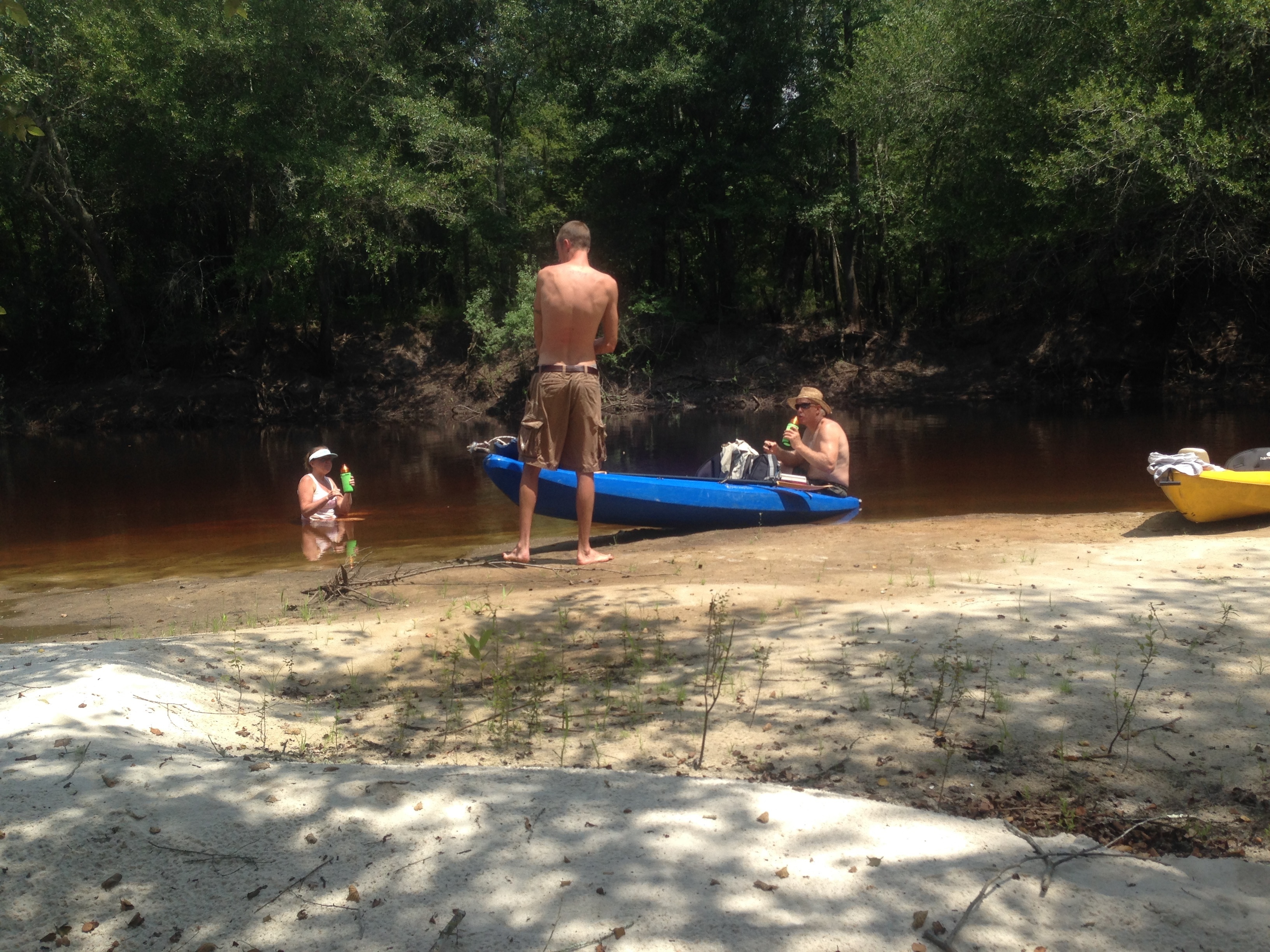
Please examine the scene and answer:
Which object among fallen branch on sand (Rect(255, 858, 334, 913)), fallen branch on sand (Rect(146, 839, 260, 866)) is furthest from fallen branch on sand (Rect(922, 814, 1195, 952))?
fallen branch on sand (Rect(146, 839, 260, 866))

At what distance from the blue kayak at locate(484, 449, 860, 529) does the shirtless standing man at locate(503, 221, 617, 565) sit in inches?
46.5

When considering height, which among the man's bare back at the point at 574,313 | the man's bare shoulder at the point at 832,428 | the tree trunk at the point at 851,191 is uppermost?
the tree trunk at the point at 851,191

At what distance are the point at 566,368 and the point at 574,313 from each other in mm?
371

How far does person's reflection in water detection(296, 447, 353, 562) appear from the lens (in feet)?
34.4

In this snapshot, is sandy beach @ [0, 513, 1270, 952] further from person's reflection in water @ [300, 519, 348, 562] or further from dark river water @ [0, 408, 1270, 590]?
dark river water @ [0, 408, 1270, 590]

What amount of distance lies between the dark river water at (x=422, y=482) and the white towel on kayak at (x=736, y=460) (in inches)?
68.1

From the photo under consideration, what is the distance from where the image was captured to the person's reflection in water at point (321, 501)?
34.4 feet

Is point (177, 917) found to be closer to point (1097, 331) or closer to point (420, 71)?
point (1097, 331)

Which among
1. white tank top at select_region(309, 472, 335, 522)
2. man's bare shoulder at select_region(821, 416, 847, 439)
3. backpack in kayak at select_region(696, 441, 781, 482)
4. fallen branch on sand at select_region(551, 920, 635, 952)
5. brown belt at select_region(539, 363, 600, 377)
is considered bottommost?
fallen branch on sand at select_region(551, 920, 635, 952)

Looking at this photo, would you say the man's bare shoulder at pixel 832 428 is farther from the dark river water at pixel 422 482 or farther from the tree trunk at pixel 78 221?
the tree trunk at pixel 78 221

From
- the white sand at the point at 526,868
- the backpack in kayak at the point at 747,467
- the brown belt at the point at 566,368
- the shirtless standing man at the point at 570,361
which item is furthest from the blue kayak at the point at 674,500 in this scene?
the white sand at the point at 526,868

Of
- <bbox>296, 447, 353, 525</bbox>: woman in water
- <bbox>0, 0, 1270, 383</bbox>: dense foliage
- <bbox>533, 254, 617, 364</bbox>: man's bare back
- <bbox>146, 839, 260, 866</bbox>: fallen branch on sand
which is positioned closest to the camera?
<bbox>146, 839, 260, 866</bbox>: fallen branch on sand

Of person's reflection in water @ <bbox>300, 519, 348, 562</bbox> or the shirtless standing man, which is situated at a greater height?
the shirtless standing man

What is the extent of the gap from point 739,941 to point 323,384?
2817 centimetres
